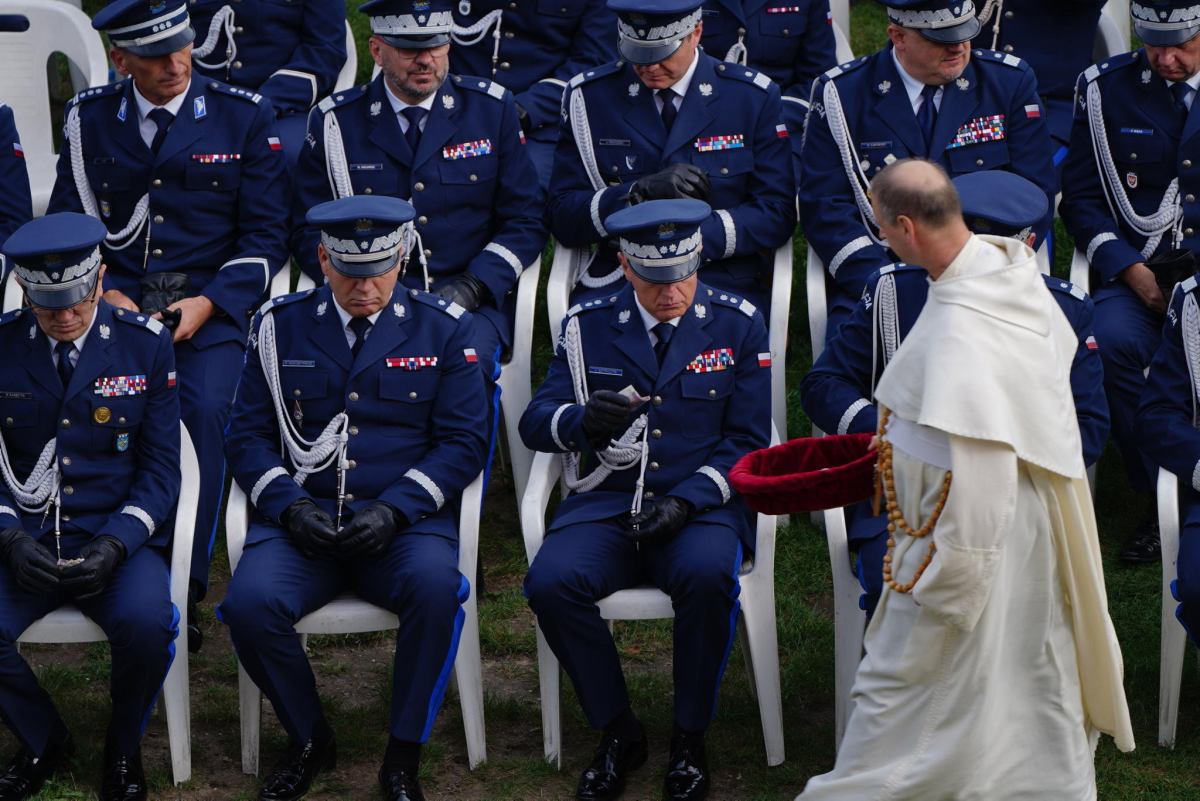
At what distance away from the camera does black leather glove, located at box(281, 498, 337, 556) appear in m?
5.38

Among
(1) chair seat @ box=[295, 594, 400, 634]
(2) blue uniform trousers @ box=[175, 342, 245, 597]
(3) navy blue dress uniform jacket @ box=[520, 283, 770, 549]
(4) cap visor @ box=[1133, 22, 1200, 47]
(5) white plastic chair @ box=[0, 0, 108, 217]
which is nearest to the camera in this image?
(1) chair seat @ box=[295, 594, 400, 634]

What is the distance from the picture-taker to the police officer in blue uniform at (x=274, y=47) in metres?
7.61

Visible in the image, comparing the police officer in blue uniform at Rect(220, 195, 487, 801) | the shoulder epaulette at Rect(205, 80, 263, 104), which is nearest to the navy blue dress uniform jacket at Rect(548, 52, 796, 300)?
the police officer in blue uniform at Rect(220, 195, 487, 801)

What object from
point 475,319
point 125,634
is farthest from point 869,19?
point 125,634

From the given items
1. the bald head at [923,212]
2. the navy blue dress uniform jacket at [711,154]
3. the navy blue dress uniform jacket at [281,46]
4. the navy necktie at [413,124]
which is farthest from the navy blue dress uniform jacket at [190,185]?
the bald head at [923,212]

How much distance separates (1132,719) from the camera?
219 inches

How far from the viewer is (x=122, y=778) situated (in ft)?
17.6

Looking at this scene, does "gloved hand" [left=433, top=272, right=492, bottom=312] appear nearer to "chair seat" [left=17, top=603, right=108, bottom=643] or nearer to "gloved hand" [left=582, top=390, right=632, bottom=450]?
"gloved hand" [left=582, top=390, right=632, bottom=450]

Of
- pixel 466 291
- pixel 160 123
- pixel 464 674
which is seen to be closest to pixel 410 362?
pixel 466 291

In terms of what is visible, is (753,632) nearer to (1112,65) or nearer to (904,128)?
(904,128)

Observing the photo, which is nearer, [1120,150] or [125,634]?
[125,634]

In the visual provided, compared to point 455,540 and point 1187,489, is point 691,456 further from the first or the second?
point 1187,489

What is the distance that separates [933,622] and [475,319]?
8.32 feet

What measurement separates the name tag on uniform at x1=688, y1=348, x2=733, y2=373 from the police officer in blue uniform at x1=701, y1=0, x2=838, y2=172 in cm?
195
